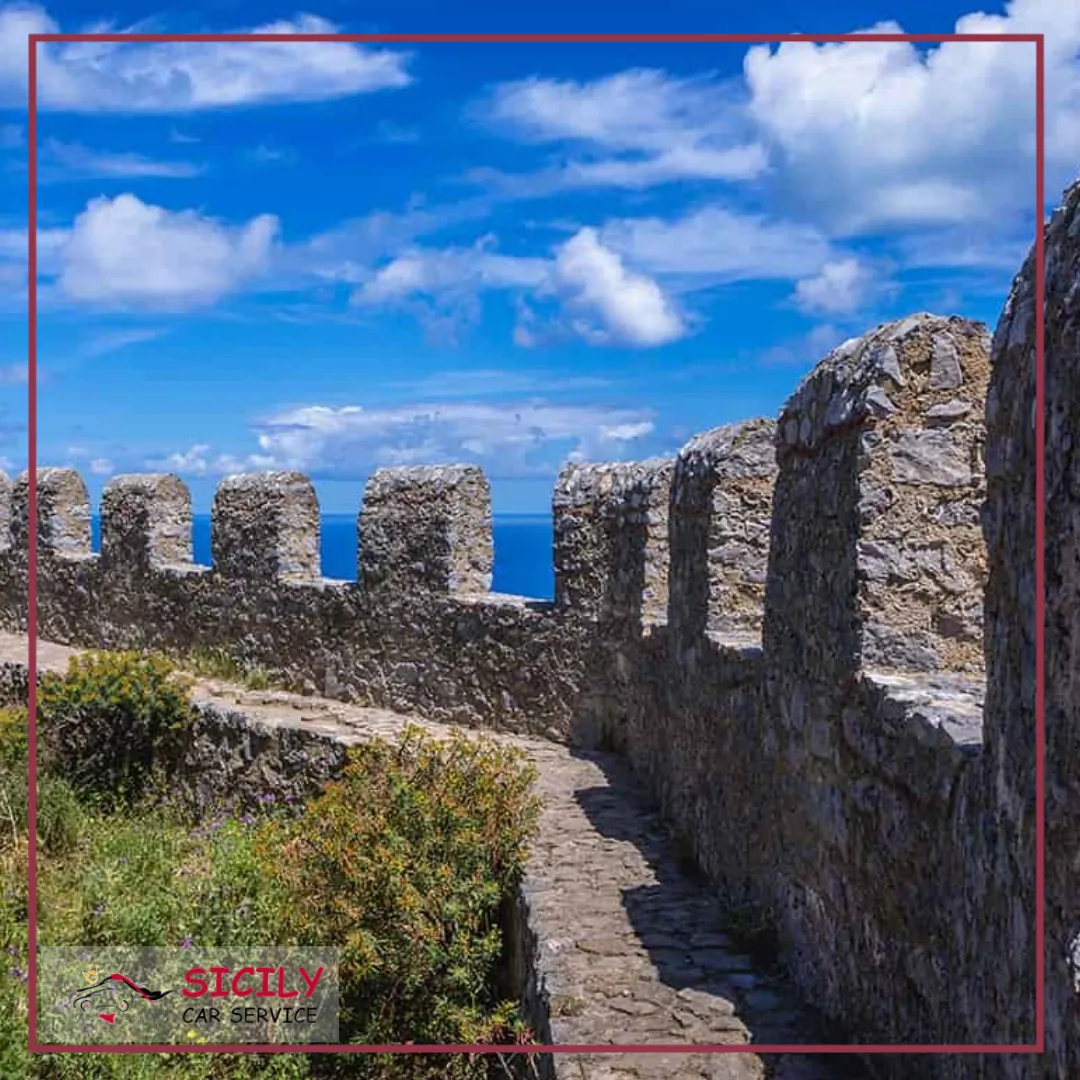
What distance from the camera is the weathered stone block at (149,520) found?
13.4 meters

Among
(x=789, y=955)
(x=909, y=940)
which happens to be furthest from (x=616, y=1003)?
(x=909, y=940)

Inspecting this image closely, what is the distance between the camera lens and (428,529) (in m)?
10.4

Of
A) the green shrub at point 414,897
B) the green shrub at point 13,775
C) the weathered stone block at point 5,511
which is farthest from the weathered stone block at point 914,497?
the weathered stone block at point 5,511

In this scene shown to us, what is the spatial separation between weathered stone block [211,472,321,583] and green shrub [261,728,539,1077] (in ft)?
17.5

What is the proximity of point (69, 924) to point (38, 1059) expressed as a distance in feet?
6.64

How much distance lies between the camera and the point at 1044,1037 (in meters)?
2.48

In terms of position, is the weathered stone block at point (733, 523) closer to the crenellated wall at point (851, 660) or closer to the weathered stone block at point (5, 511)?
the crenellated wall at point (851, 660)

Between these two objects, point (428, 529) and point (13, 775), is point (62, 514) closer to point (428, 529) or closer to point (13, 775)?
point (13, 775)

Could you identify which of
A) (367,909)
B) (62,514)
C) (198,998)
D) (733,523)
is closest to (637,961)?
(367,909)

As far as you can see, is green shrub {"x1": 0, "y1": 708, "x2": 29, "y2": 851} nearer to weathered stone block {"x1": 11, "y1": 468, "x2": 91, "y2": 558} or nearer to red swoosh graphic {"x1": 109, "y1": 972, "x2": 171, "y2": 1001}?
weathered stone block {"x1": 11, "y1": 468, "x2": 91, "y2": 558}

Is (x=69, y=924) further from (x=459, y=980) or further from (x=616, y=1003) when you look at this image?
(x=616, y=1003)

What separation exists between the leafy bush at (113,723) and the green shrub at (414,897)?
16.0ft

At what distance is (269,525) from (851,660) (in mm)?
8549

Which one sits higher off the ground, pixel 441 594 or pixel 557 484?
pixel 557 484
